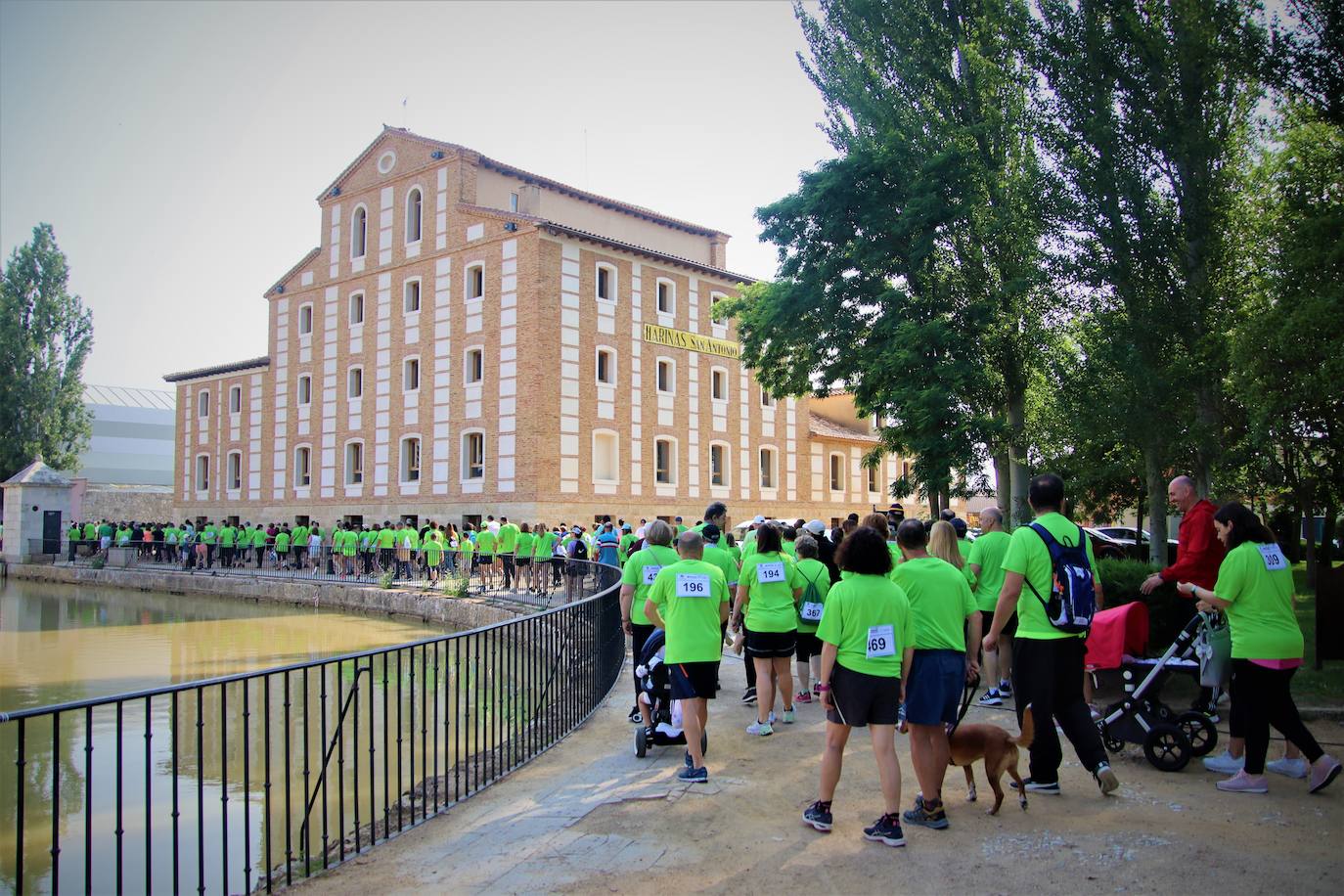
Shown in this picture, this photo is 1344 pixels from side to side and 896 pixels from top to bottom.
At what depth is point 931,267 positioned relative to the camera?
20016 mm

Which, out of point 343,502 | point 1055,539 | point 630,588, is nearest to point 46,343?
point 343,502

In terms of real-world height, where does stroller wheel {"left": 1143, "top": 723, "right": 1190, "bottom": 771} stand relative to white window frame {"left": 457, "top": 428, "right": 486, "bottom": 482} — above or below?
below

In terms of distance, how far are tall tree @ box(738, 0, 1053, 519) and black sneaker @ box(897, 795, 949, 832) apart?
491 inches

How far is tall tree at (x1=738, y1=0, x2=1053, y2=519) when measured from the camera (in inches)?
715

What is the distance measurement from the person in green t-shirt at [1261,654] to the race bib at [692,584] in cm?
345

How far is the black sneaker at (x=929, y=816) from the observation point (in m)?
5.85

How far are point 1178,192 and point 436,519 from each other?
28380mm

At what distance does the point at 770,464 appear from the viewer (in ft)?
143

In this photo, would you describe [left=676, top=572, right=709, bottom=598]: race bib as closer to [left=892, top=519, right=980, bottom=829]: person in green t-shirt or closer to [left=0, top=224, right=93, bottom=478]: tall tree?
[left=892, top=519, right=980, bottom=829]: person in green t-shirt

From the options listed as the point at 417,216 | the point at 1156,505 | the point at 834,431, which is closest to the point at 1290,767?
the point at 1156,505

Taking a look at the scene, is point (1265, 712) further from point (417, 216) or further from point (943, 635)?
point (417, 216)

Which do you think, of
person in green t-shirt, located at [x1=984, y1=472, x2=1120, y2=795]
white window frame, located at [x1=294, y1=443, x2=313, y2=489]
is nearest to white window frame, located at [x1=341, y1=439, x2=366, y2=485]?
white window frame, located at [x1=294, y1=443, x2=313, y2=489]

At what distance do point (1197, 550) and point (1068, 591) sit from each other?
6.59 feet

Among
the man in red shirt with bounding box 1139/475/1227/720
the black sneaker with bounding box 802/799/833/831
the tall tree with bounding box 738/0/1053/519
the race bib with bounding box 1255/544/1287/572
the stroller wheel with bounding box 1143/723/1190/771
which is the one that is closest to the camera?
the black sneaker with bounding box 802/799/833/831
